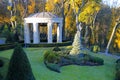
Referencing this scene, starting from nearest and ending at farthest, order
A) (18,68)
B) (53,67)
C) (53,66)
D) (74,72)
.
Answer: (18,68) → (53,67) → (53,66) → (74,72)

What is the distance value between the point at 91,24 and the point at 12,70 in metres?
40.2

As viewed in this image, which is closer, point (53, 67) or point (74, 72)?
point (53, 67)

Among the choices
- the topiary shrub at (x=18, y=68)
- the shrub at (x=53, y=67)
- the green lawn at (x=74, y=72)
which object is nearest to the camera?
the topiary shrub at (x=18, y=68)

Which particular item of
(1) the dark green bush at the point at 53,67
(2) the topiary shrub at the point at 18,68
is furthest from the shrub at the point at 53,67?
(2) the topiary shrub at the point at 18,68

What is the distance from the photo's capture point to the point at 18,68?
36.8ft

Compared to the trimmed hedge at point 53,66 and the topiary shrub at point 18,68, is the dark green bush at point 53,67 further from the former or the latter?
the topiary shrub at point 18,68

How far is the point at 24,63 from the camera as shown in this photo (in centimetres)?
1140

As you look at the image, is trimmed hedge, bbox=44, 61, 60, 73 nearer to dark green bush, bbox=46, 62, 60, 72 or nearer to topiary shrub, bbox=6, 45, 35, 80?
dark green bush, bbox=46, 62, 60, 72

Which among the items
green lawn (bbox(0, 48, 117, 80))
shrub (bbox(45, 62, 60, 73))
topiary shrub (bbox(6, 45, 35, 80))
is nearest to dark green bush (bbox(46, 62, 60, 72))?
shrub (bbox(45, 62, 60, 73))

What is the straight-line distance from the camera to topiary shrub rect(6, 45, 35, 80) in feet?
36.5

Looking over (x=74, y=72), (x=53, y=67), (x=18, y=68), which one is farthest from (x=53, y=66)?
(x=18, y=68)

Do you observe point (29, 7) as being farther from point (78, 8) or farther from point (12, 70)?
point (12, 70)

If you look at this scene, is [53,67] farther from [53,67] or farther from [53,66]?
[53,66]

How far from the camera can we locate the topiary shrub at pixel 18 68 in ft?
36.5
